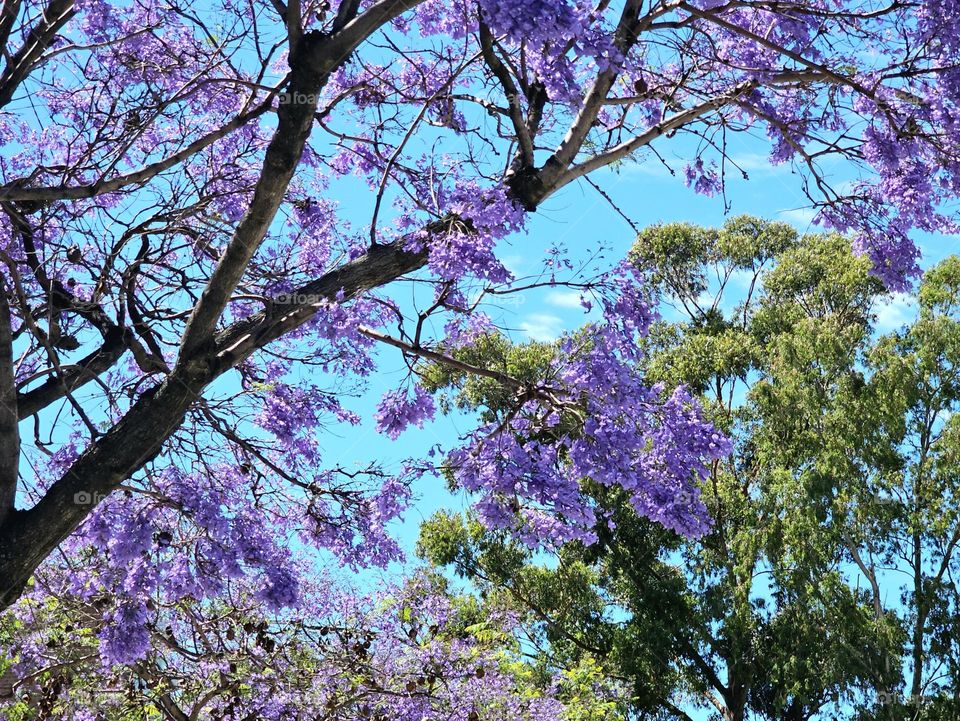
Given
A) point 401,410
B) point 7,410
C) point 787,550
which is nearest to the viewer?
point 7,410

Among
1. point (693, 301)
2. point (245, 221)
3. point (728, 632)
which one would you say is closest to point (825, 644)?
point (728, 632)

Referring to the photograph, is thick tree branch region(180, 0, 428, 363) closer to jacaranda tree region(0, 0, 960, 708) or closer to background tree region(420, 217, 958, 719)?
jacaranda tree region(0, 0, 960, 708)

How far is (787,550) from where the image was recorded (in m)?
15.3

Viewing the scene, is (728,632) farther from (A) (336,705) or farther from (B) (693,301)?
(A) (336,705)

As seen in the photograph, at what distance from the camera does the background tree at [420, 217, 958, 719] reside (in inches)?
579

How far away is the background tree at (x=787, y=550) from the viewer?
48.2ft

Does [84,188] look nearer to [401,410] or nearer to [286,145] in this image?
[286,145]

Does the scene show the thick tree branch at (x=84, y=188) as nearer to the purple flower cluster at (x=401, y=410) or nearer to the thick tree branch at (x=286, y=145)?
the thick tree branch at (x=286, y=145)

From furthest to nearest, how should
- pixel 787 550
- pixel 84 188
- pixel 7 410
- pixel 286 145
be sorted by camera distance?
pixel 787 550, pixel 7 410, pixel 84 188, pixel 286 145

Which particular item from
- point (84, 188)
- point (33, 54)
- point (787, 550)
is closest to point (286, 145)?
point (84, 188)

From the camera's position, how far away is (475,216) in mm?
5055

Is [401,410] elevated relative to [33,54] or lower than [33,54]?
lower

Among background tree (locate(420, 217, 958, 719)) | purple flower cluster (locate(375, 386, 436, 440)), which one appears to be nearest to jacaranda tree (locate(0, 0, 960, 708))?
purple flower cluster (locate(375, 386, 436, 440))

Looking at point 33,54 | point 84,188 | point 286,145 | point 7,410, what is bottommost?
point 7,410
